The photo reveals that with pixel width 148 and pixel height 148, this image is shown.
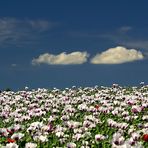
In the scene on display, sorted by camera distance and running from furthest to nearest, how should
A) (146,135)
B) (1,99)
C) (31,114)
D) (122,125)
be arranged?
(1,99) → (31,114) → (122,125) → (146,135)

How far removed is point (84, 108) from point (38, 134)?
21.9 feet

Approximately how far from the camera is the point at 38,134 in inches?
558

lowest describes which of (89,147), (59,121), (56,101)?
(89,147)

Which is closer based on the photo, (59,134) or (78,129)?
(59,134)

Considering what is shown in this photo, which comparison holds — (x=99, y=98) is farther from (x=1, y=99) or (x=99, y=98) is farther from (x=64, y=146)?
(x=64, y=146)

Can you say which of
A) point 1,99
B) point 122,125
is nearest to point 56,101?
point 1,99

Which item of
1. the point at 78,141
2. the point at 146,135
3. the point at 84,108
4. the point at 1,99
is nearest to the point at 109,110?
the point at 84,108

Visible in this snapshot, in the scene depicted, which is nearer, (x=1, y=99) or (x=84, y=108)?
(x=84, y=108)

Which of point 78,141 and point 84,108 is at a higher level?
point 84,108

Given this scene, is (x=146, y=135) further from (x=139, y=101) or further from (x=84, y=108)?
(x=139, y=101)

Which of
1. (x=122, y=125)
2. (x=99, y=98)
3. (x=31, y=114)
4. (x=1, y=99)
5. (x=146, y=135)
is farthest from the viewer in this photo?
(x=1, y=99)

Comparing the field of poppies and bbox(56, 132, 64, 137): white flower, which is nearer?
the field of poppies

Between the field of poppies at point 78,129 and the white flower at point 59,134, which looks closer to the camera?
the field of poppies at point 78,129

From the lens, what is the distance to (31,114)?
19.6 metres
